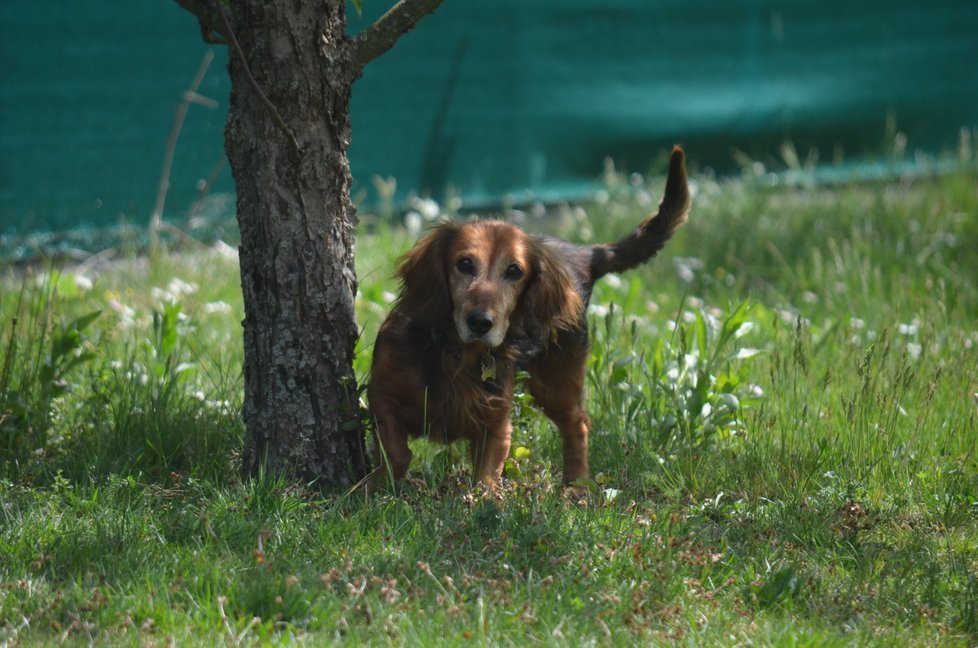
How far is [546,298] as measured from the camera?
362 cm

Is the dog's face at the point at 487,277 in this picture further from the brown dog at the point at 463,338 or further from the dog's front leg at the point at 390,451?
the dog's front leg at the point at 390,451

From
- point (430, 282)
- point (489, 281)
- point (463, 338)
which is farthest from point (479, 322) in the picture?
point (430, 282)

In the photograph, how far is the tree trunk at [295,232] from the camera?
3.24m

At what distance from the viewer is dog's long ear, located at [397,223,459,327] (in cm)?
354

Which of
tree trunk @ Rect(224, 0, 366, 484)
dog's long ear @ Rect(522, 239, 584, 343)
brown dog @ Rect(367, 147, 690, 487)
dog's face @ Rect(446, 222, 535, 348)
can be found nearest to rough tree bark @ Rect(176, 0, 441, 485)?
tree trunk @ Rect(224, 0, 366, 484)

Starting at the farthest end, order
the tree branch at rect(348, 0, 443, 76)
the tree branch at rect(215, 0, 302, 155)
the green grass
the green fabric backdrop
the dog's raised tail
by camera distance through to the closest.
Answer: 1. the green fabric backdrop
2. the dog's raised tail
3. the tree branch at rect(348, 0, 443, 76)
4. the tree branch at rect(215, 0, 302, 155)
5. the green grass

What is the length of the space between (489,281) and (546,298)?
0.85ft

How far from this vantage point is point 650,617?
2.74m

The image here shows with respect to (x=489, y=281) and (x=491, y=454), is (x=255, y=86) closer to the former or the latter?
(x=489, y=281)

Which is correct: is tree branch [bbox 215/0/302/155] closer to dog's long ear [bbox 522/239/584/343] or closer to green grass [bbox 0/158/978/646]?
dog's long ear [bbox 522/239/584/343]

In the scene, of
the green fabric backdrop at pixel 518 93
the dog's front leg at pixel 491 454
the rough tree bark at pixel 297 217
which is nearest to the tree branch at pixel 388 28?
the rough tree bark at pixel 297 217

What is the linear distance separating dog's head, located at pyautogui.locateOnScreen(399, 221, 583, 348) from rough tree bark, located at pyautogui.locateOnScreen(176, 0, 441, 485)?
0.24 metres

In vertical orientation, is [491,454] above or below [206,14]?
below

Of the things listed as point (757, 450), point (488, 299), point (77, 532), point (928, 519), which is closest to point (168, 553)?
point (77, 532)
